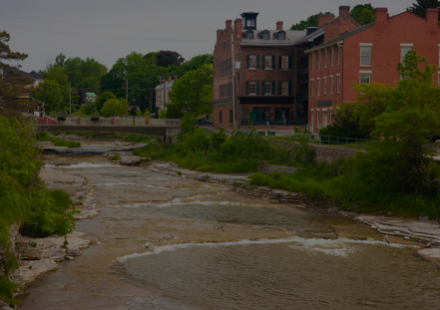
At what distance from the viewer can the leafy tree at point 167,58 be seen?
16531 cm

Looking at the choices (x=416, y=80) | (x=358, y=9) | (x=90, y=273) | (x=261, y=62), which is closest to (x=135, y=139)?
(x=261, y=62)

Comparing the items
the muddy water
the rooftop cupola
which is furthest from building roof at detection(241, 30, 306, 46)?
the muddy water

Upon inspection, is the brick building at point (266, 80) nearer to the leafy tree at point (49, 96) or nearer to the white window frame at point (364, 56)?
the white window frame at point (364, 56)

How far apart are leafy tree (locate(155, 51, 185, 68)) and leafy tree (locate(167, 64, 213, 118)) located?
227 feet

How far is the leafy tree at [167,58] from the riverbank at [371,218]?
124 metres

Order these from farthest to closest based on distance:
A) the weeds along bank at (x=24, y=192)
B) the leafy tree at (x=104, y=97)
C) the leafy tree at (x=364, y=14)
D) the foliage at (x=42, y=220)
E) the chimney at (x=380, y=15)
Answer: the leafy tree at (x=104, y=97), the leafy tree at (x=364, y=14), the chimney at (x=380, y=15), the foliage at (x=42, y=220), the weeds along bank at (x=24, y=192)

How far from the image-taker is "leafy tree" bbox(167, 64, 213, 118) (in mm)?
95312

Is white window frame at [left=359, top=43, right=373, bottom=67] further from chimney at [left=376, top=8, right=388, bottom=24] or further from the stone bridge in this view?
the stone bridge

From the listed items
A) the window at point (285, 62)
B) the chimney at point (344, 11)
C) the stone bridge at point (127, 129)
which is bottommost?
the stone bridge at point (127, 129)

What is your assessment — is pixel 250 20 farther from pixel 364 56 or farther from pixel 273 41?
pixel 364 56

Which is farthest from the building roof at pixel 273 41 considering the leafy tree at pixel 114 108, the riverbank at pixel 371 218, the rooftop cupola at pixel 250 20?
the leafy tree at pixel 114 108

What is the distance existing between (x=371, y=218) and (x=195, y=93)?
233ft

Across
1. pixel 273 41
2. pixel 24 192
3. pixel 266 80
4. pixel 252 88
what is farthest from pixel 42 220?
pixel 273 41

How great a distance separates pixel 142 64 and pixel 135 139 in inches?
2381
